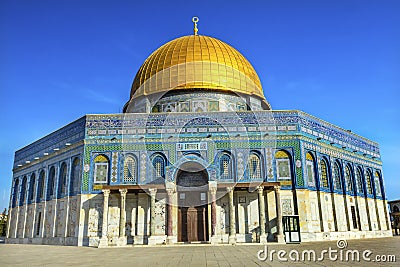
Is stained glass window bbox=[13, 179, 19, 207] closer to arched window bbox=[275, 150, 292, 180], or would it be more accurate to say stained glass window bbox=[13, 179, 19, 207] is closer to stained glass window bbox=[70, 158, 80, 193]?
stained glass window bbox=[70, 158, 80, 193]

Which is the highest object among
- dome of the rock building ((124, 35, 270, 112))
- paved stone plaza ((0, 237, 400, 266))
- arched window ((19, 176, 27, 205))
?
dome of the rock building ((124, 35, 270, 112))

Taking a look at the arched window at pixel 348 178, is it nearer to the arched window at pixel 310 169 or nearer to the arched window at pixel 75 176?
the arched window at pixel 310 169

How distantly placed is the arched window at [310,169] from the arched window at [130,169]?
10.0 m

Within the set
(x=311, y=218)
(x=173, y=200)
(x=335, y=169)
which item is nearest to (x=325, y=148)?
(x=335, y=169)

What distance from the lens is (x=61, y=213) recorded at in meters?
21.5

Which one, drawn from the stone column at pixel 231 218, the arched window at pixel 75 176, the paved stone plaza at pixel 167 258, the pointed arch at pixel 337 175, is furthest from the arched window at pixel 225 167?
the arched window at pixel 75 176

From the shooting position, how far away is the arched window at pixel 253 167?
65.9 ft

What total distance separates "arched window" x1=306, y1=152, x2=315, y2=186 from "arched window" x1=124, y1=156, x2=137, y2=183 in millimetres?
10036

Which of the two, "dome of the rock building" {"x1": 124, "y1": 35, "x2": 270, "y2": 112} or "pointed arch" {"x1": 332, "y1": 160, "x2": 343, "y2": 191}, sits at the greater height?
"dome of the rock building" {"x1": 124, "y1": 35, "x2": 270, "y2": 112}

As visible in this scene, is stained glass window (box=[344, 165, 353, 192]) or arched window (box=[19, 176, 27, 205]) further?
arched window (box=[19, 176, 27, 205])

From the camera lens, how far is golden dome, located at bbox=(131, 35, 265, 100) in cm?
2456

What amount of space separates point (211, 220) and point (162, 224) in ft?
8.74

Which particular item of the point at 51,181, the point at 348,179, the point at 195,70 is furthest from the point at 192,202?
the point at 348,179

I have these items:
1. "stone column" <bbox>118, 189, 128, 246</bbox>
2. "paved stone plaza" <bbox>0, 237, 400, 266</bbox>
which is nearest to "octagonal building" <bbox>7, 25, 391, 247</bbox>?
"stone column" <bbox>118, 189, 128, 246</bbox>
